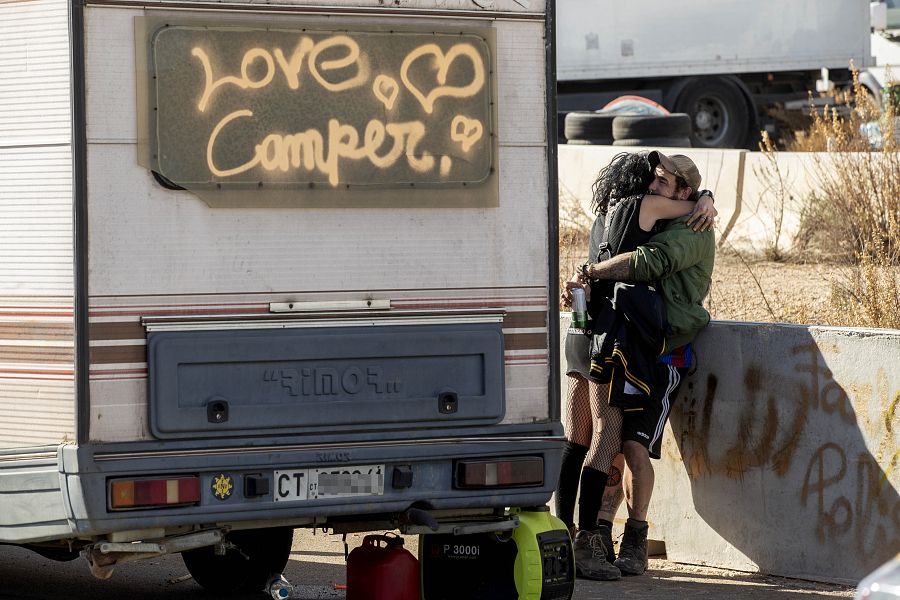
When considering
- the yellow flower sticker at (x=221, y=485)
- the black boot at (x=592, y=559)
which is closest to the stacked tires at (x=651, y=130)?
the black boot at (x=592, y=559)

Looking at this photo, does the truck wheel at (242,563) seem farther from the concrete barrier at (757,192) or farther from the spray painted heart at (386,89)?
the concrete barrier at (757,192)

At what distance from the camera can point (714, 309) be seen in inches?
390

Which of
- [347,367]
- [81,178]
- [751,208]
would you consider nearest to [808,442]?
[347,367]

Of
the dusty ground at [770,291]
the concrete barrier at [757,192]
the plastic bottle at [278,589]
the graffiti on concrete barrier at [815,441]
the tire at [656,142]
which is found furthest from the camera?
the tire at [656,142]

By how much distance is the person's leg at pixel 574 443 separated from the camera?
270 inches

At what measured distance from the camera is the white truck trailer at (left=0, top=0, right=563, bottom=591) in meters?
5.05

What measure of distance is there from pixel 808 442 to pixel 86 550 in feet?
10.4

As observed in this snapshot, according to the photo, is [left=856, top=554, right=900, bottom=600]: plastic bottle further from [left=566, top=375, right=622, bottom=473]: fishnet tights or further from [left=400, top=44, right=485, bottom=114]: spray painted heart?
[left=566, top=375, right=622, bottom=473]: fishnet tights

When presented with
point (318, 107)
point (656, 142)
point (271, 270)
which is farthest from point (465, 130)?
point (656, 142)

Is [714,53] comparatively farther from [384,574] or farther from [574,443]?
[384,574]

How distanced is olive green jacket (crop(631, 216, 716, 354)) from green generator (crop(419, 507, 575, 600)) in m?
1.20

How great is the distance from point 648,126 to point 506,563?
9980 mm

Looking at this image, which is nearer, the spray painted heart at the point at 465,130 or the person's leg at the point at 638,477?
the spray painted heart at the point at 465,130

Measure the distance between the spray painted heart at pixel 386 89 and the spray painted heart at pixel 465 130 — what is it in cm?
24
